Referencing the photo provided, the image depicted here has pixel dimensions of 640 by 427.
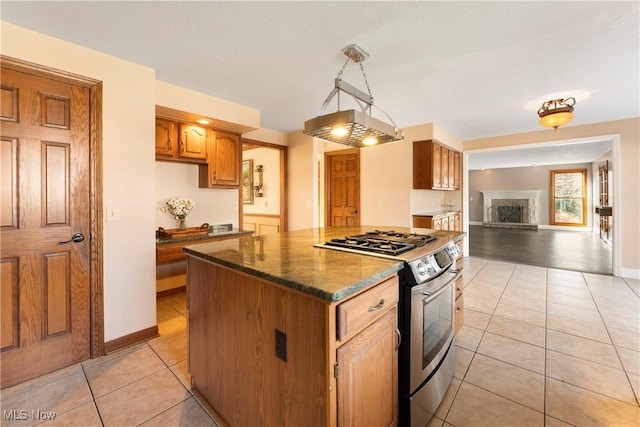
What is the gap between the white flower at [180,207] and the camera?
3305mm

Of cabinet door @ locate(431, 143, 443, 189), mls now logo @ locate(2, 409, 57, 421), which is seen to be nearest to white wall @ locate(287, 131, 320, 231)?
cabinet door @ locate(431, 143, 443, 189)

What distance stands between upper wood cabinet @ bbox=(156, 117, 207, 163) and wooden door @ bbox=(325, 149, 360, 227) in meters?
2.76

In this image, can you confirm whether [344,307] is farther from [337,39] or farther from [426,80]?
[426,80]

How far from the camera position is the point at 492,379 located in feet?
6.18

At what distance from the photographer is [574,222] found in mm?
10016

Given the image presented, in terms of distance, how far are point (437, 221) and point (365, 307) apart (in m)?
3.90

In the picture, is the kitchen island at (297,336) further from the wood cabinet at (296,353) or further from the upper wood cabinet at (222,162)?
the upper wood cabinet at (222,162)

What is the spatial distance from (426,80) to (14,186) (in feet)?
11.2

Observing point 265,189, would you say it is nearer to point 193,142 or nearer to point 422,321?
point 193,142

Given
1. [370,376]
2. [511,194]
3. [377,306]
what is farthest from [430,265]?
[511,194]

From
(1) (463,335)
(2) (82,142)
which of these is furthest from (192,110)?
(1) (463,335)

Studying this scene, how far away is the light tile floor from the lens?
5.15 ft

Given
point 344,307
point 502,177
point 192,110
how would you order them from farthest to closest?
1. point 502,177
2. point 192,110
3. point 344,307

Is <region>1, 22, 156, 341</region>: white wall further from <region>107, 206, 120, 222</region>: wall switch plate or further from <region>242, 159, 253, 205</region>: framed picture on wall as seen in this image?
<region>242, 159, 253, 205</region>: framed picture on wall
